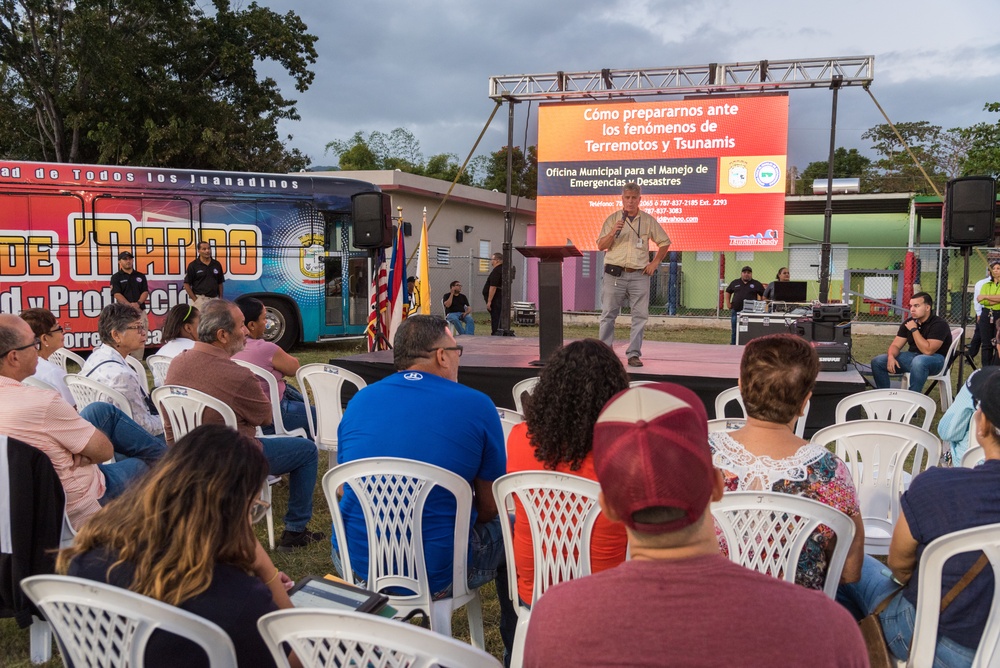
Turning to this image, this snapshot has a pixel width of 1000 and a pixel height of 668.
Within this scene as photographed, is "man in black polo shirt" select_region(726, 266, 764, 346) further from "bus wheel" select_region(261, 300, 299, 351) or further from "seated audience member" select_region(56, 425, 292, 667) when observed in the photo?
"seated audience member" select_region(56, 425, 292, 667)

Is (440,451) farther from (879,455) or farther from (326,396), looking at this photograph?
(326,396)

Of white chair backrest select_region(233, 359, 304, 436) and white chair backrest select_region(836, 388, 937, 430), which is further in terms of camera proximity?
white chair backrest select_region(233, 359, 304, 436)

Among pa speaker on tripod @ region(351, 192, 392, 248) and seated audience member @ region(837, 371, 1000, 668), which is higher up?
pa speaker on tripod @ region(351, 192, 392, 248)

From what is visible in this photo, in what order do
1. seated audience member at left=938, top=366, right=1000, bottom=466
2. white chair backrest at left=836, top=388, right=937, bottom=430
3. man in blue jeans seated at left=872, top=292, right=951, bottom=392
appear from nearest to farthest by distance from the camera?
seated audience member at left=938, top=366, right=1000, bottom=466 → white chair backrest at left=836, top=388, right=937, bottom=430 → man in blue jeans seated at left=872, top=292, right=951, bottom=392

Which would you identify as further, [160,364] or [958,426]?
[160,364]

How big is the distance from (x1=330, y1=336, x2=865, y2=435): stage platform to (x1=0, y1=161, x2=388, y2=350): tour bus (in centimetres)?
479

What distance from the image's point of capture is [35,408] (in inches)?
106

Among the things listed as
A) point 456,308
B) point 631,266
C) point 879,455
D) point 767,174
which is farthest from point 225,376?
point 767,174

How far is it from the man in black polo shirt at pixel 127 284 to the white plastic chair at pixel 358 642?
32.2ft

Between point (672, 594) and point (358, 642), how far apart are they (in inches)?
23.6

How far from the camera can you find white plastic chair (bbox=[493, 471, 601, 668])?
2.23m

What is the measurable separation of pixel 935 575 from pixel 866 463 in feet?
4.76

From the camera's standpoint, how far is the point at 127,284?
10359mm

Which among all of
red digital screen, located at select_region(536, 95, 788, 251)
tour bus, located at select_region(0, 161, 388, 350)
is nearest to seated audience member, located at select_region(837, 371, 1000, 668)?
tour bus, located at select_region(0, 161, 388, 350)
